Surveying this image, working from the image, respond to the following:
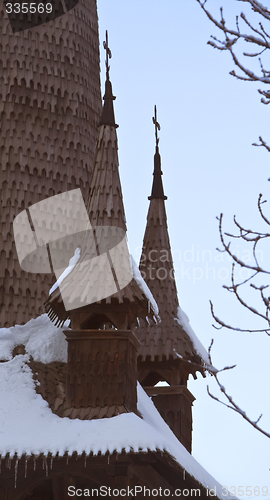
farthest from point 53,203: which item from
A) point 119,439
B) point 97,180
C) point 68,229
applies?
point 119,439

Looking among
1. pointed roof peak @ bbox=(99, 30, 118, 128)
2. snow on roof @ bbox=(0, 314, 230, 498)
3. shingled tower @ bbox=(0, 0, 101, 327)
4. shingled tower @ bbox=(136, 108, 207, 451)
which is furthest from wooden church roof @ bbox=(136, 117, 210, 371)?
pointed roof peak @ bbox=(99, 30, 118, 128)

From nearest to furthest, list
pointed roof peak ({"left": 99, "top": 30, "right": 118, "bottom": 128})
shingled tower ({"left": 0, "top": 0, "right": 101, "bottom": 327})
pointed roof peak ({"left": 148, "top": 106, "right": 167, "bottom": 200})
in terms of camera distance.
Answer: pointed roof peak ({"left": 99, "top": 30, "right": 118, "bottom": 128}) → shingled tower ({"left": 0, "top": 0, "right": 101, "bottom": 327}) → pointed roof peak ({"left": 148, "top": 106, "right": 167, "bottom": 200})

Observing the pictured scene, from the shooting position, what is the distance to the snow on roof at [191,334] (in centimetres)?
1352

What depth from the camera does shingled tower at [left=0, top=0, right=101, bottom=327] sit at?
1262cm

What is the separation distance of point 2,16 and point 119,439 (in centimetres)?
807

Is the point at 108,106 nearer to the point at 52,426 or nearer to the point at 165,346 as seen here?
the point at 165,346

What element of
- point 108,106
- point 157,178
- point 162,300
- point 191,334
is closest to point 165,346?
point 191,334

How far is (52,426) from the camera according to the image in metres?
9.98

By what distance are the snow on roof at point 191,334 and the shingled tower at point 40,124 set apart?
8.99ft

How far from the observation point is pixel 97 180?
11578 millimetres

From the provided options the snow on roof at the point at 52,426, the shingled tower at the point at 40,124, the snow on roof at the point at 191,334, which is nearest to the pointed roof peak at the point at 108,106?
the shingled tower at the point at 40,124

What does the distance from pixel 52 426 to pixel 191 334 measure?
450cm

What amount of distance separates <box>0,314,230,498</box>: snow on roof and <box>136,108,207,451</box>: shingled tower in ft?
6.18

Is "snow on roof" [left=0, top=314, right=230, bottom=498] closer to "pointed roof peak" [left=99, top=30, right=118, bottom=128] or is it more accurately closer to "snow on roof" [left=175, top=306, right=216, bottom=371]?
"snow on roof" [left=175, top=306, right=216, bottom=371]
